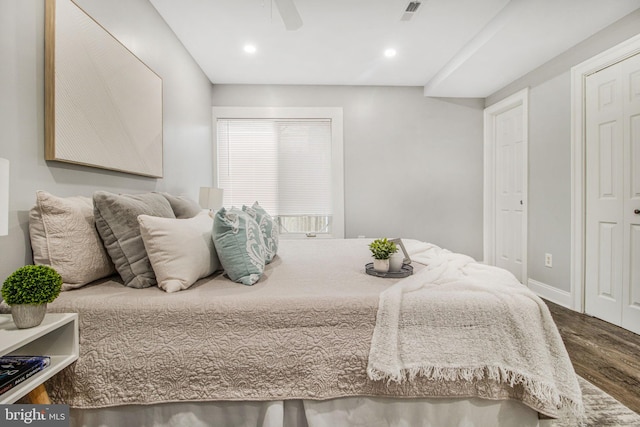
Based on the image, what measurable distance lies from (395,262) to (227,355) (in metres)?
0.91

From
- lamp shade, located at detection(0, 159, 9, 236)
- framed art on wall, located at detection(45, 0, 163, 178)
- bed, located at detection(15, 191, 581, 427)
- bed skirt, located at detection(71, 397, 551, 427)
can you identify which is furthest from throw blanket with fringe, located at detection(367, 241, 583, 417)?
framed art on wall, located at detection(45, 0, 163, 178)

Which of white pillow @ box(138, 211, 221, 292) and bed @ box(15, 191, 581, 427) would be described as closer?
bed @ box(15, 191, 581, 427)

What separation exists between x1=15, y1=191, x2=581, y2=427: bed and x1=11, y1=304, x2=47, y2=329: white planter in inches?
6.3

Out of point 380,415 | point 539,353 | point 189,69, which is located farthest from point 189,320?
point 189,69

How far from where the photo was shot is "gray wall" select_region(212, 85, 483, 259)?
400 centimetres

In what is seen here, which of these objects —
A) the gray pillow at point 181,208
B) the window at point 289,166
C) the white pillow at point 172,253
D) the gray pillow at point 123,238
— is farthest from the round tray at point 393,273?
the window at point 289,166

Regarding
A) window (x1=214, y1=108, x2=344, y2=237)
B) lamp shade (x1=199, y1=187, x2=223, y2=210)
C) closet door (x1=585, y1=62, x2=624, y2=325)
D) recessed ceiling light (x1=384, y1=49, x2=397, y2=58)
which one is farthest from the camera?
window (x1=214, y1=108, x2=344, y2=237)

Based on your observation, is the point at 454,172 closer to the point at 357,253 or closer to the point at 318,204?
the point at 318,204

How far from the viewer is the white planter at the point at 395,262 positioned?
5.19ft

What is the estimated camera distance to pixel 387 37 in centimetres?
289

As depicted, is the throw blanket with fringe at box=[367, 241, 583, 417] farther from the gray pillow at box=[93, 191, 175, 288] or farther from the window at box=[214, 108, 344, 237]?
the window at box=[214, 108, 344, 237]

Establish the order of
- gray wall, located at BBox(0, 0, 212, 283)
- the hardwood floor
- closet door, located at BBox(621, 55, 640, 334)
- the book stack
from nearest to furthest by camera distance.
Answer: the book stack → gray wall, located at BBox(0, 0, 212, 283) → the hardwood floor → closet door, located at BBox(621, 55, 640, 334)

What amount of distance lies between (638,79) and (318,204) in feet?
10.3

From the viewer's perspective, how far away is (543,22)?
2414mm
